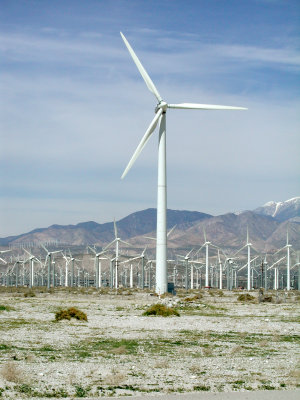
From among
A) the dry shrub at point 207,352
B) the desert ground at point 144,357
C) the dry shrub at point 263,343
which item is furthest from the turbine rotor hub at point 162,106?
the dry shrub at point 207,352

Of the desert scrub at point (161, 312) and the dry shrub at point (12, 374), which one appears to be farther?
the desert scrub at point (161, 312)

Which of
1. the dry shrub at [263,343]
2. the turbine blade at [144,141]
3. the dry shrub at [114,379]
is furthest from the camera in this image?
the turbine blade at [144,141]

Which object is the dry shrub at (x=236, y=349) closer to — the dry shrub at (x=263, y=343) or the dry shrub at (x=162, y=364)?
the dry shrub at (x=263, y=343)

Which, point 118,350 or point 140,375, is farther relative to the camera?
point 118,350

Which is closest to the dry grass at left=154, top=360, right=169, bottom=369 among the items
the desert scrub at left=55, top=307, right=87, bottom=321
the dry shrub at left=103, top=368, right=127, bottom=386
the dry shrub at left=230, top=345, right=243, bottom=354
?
the dry shrub at left=103, top=368, right=127, bottom=386

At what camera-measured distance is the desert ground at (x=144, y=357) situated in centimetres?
1759

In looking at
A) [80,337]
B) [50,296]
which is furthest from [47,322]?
[50,296]

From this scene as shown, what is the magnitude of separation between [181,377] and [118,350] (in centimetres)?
539

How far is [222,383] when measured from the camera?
722 inches

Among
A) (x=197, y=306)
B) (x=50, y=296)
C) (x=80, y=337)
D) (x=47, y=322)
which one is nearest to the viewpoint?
(x=80, y=337)

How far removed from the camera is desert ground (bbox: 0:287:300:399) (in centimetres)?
1759

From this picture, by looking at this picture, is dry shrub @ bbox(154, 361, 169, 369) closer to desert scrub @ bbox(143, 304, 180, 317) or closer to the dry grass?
the dry grass

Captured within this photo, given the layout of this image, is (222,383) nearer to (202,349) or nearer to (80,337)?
(202,349)

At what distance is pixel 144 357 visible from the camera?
75.8ft
